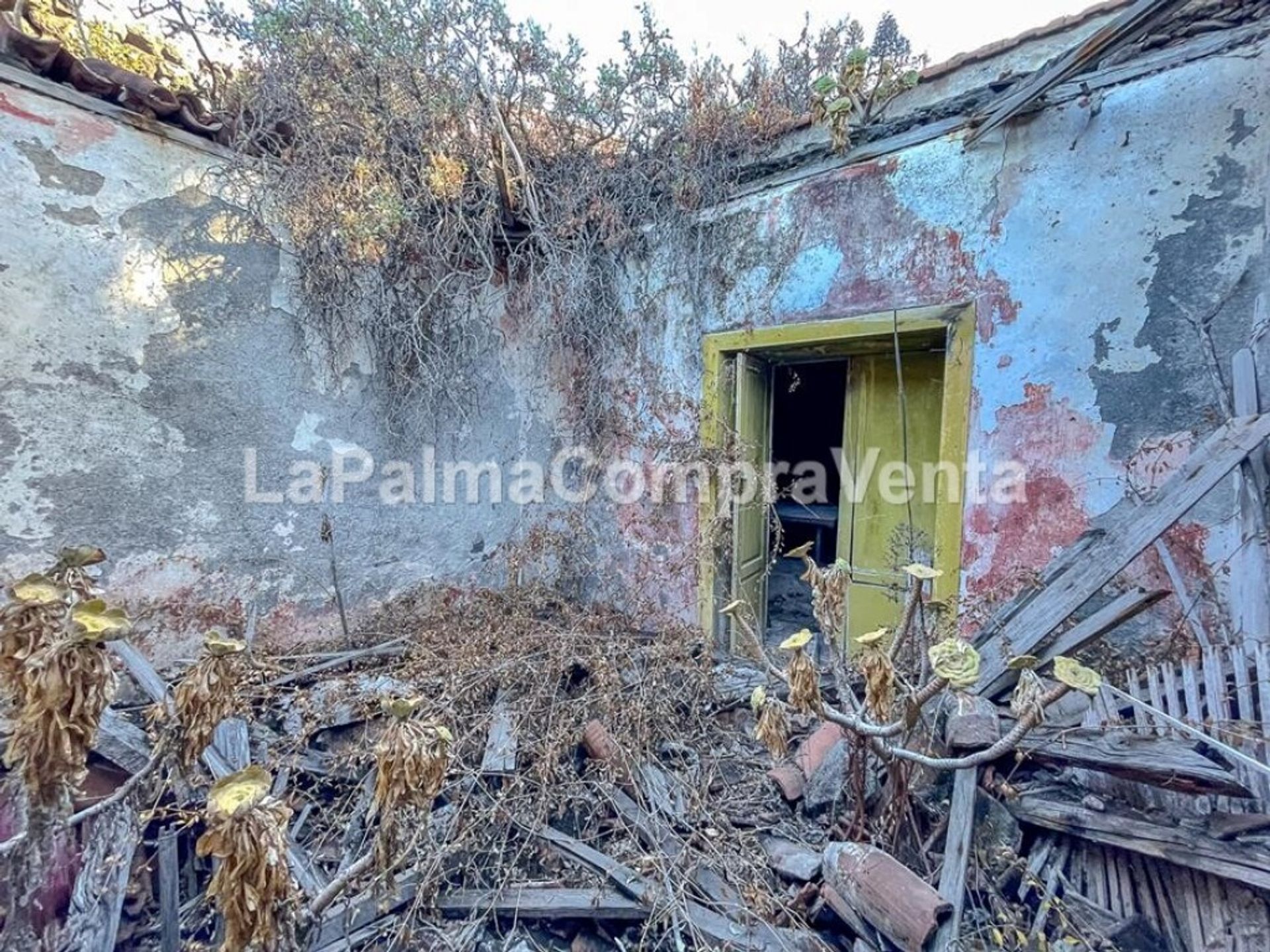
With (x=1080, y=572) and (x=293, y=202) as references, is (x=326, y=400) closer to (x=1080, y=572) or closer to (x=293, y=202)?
(x=293, y=202)

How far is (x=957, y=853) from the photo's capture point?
1.80m

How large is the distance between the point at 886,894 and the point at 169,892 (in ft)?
7.21

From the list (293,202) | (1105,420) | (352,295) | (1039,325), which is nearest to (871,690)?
(1105,420)

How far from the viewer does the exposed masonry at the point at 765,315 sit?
2.30 metres

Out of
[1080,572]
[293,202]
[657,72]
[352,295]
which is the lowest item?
[1080,572]

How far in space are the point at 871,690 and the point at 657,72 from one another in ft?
12.0

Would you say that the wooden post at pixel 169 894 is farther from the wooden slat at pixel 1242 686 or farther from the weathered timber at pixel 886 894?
the wooden slat at pixel 1242 686

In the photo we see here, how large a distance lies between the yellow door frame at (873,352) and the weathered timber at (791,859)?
4.72 feet

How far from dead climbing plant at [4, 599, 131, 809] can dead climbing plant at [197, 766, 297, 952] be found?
0.95 feet

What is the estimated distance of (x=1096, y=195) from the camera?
2475 mm

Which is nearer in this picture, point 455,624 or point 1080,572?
point 1080,572

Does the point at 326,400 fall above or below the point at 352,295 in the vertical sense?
below

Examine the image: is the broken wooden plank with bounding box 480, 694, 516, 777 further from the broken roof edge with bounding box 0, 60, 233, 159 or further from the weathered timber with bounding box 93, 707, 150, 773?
the broken roof edge with bounding box 0, 60, 233, 159

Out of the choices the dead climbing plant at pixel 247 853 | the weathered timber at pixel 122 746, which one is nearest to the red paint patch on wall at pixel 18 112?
the weathered timber at pixel 122 746
